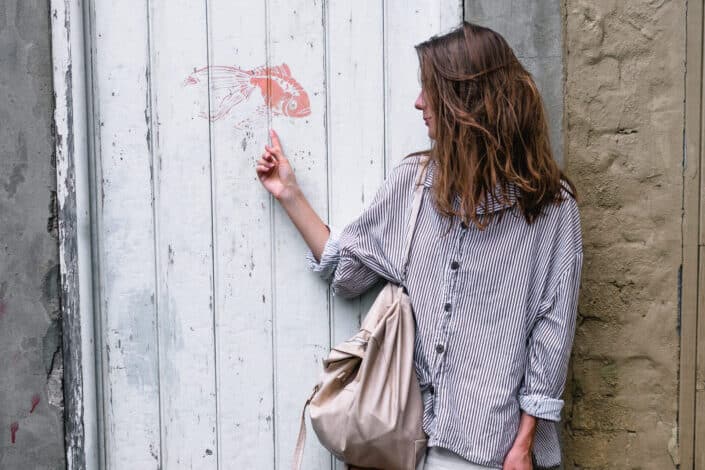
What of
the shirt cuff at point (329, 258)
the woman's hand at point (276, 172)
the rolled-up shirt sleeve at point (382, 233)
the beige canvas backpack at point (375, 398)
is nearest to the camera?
the beige canvas backpack at point (375, 398)

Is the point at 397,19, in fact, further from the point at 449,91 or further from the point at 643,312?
the point at 643,312

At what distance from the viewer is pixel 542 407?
1.87 metres

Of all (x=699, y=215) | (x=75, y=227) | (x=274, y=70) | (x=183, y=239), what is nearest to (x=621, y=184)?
(x=699, y=215)

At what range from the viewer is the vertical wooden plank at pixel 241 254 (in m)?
2.28

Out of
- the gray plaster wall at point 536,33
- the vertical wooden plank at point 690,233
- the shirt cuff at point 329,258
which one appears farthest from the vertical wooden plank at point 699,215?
the shirt cuff at point 329,258

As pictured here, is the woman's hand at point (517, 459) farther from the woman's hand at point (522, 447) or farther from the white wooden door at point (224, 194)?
the white wooden door at point (224, 194)

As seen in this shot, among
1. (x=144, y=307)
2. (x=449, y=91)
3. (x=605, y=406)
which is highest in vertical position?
(x=449, y=91)

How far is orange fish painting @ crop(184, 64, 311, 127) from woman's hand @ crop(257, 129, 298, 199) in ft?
0.29

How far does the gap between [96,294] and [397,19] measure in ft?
4.02

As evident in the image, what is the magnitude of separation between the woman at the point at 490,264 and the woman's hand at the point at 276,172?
478mm

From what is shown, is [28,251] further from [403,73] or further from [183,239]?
[403,73]

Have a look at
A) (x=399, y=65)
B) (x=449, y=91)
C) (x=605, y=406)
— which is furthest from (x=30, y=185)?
(x=605, y=406)

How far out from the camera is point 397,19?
2.20m

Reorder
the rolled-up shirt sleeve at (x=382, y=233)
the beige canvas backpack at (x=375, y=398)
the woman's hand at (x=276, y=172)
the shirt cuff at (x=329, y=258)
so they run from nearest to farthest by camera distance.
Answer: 1. the beige canvas backpack at (x=375, y=398)
2. the rolled-up shirt sleeve at (x=382, y=233)
3. the shirt cuff at (x=329, y=258)
4. the woman's hand at (x=276, y=172)
